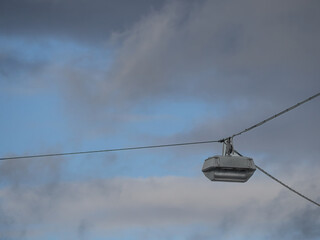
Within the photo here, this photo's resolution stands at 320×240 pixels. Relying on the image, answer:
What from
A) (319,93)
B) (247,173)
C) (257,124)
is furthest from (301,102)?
(247,173)

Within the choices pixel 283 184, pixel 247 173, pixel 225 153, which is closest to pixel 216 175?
pixel 247 173

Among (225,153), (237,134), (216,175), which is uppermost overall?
(237,134)

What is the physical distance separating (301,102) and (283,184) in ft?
12.4

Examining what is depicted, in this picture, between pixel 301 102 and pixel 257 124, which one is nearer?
pixel 301 102

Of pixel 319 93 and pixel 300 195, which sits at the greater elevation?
pixel 319 93

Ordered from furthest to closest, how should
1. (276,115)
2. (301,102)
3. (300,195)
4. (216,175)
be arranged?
(300,195)
(276,115)
(301,102)
(216,175)

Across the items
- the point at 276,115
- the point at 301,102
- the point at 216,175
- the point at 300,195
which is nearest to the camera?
the point at 216,175

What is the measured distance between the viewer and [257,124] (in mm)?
19031

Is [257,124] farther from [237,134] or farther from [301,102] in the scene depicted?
[301,102]

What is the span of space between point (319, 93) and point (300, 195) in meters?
4.91

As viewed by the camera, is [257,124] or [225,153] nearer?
[225,153]

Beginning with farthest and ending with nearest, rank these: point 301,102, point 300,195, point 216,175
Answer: point 300,195
point 301,102
point 216,175

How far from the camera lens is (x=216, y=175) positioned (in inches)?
623

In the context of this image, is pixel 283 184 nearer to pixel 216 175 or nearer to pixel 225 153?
pixel 225 153
